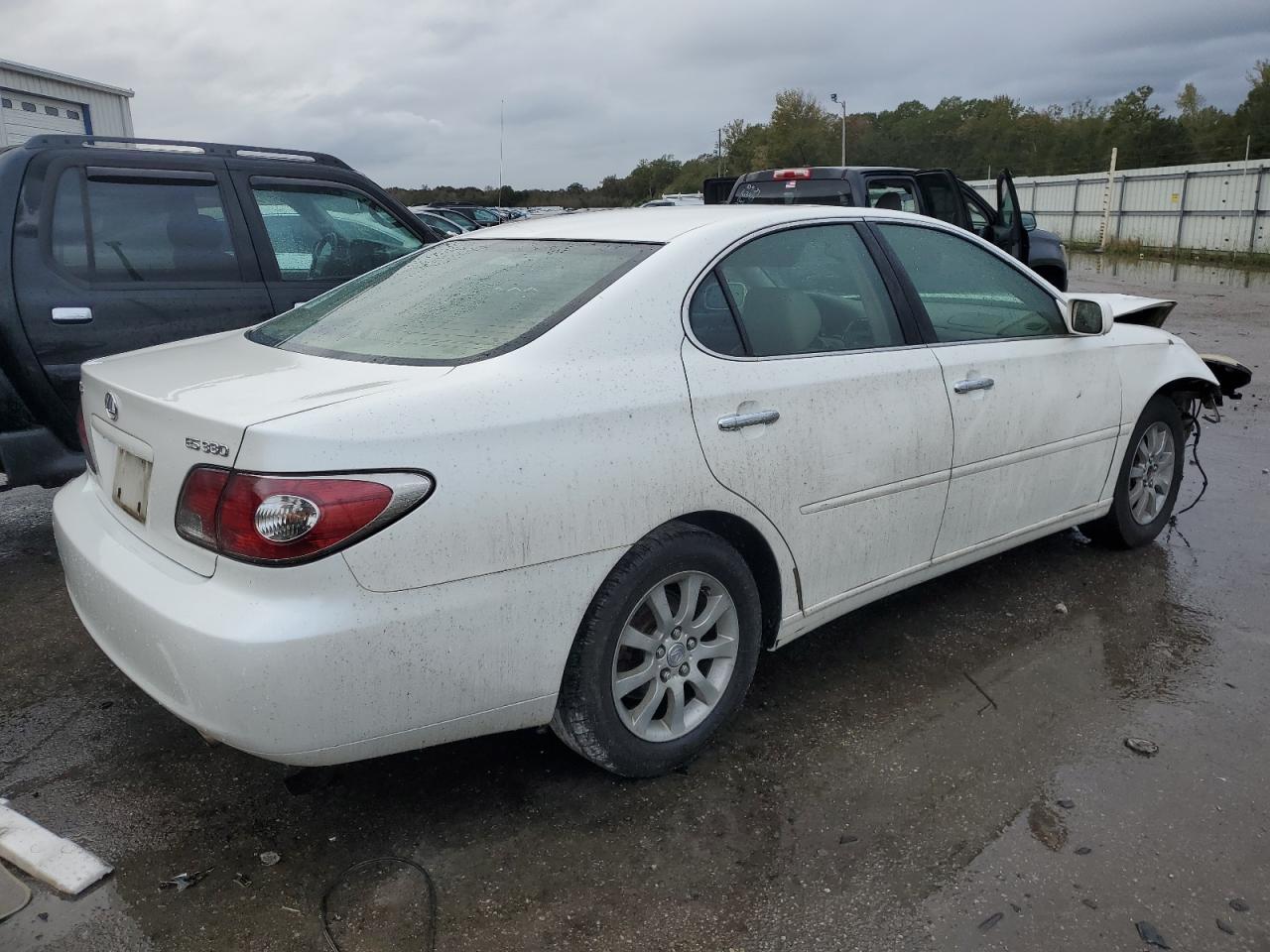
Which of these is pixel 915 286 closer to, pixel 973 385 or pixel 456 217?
pixel 973 385

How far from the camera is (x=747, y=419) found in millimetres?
2930

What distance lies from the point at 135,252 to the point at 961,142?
7723cm

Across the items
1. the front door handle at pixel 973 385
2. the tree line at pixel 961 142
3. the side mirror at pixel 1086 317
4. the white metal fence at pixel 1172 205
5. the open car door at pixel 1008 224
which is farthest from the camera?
the tree line at pixel 961 142

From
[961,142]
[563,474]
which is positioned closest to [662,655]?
[563,474]

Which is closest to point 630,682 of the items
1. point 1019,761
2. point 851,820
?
point 851,820

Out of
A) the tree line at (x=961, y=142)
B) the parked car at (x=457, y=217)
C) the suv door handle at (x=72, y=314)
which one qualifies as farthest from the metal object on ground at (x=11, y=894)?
the tree line at (x=961, y=142)

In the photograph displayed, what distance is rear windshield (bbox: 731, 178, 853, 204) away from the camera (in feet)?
26.7

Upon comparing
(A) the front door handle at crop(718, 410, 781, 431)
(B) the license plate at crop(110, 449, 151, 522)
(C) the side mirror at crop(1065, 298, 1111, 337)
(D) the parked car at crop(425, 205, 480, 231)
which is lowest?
(B) the license plate at crop(110, 449, 151, 522)

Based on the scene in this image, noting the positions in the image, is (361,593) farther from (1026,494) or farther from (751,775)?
(1026,494)

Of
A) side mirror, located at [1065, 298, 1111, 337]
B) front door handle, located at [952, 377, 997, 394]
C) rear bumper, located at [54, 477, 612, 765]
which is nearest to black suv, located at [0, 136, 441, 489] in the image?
rear bumper, located at [54, 477, 612, 765]

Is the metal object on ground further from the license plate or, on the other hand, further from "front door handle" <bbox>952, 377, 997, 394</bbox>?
"front door handle" <bbox>952, 377, 997, 394</bbox>

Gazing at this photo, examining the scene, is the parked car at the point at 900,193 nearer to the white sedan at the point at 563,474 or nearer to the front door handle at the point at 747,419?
the white sedan at the point at 563,474

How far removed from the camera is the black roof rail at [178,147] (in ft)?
15.6

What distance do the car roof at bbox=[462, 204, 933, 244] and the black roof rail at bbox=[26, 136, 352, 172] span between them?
2084mm
